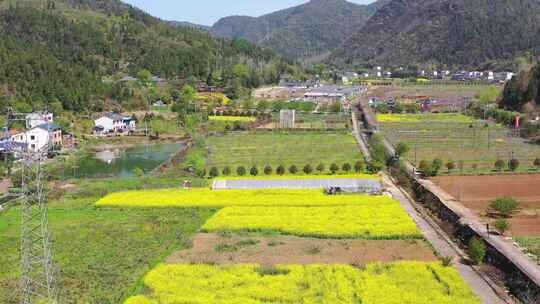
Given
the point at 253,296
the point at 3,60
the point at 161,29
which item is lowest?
the point at 253,296

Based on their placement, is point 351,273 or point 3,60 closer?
point 351,273

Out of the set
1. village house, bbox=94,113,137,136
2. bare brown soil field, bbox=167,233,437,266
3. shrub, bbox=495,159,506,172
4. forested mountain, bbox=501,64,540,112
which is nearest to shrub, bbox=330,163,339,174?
shrub, bbox=495,159,506,172

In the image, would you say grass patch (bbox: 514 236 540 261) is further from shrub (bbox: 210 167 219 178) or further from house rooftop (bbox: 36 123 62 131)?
shrub (bbox: 210 167 219 178)

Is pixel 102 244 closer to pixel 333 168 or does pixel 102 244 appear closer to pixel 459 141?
pixel 333 168

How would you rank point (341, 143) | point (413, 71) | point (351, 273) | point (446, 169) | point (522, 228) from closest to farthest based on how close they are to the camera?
point (351, 273)
point (522, 228)
point (446, 169)
point (341, 143)
point (413, 71)

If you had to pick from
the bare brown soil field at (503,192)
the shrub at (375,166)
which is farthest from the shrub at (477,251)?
the shrub at (375,166)

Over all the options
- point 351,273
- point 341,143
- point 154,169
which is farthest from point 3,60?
point 351,273

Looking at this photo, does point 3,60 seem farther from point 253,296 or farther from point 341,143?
point 253,296
